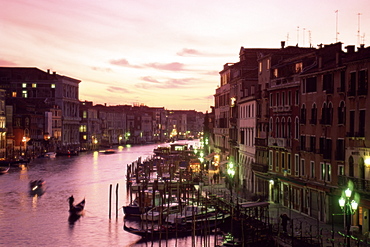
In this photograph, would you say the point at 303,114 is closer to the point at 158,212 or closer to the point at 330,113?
the point at 330,113

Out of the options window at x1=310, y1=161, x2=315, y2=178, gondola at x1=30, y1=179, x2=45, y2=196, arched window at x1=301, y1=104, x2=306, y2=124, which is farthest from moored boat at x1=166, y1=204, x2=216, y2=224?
gondola at x1=30, y1=179, x2=45, y2=196

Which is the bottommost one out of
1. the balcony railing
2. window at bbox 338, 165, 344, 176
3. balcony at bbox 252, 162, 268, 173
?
balcony at bbox 252, 162, 268, 173

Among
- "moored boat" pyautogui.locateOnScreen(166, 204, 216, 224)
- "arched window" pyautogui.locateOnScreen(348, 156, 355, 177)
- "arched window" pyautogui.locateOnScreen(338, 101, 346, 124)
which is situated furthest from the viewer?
"moored boat" pyautogui.locateOnScreen(166, 204, 216, 224)

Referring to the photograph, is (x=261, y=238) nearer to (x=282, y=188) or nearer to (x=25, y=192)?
(x=282, y=188)

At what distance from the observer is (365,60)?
22.3m

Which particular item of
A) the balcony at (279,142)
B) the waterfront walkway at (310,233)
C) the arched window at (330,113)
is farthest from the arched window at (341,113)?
the balcony at (279,142)

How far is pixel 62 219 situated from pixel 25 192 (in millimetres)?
13639

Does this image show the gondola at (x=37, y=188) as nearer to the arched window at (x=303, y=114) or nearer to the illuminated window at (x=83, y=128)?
the arched window at (x=303, y=114)

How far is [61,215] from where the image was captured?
37219 millimetres

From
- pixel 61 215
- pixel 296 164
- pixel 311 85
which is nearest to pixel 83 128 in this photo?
pixel 61 215

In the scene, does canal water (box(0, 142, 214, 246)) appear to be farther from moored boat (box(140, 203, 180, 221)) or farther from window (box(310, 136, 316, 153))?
window (box(310, 136, 316, 153))

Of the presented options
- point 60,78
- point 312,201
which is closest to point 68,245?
point 312,201

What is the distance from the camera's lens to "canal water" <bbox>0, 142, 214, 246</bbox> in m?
29.7

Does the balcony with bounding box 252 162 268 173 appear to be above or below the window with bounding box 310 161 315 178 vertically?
below
